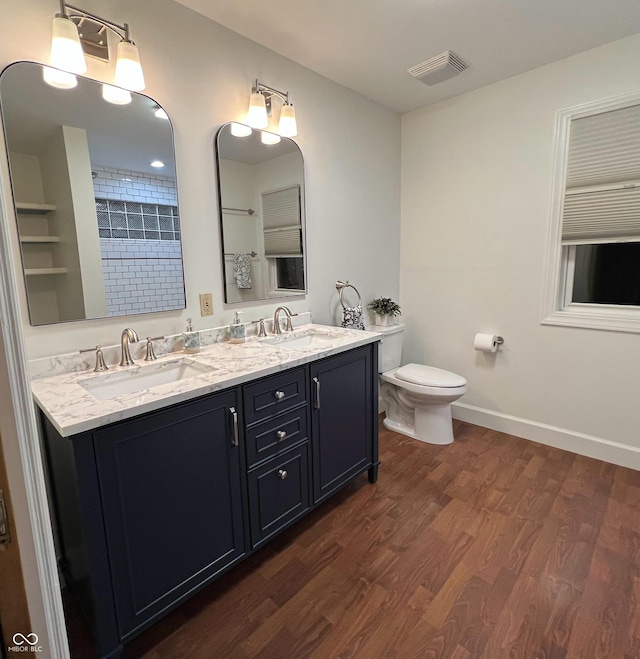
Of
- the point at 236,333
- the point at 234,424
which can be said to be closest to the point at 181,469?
the point at 234,424

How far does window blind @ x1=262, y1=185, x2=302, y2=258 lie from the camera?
2207mm

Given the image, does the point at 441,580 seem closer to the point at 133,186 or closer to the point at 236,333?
the point at 236,333

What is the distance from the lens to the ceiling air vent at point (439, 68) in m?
2.18

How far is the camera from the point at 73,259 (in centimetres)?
150

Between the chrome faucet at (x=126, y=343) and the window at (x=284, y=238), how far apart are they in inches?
34.3

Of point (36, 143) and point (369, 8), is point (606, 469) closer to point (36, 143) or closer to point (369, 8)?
point (369, 8)

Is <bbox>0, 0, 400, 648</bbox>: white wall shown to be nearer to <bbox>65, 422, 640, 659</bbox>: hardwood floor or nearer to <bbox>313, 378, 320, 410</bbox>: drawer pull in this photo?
<bbox>313, 378, 320, 410</bbox>: drawer pull

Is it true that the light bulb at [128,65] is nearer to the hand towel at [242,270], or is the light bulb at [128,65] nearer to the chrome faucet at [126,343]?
the hand towel at [242,270]

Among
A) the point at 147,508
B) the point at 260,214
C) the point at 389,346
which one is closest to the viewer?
the point at 147,508

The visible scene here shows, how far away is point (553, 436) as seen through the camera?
2598mm

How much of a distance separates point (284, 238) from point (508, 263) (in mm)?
1580

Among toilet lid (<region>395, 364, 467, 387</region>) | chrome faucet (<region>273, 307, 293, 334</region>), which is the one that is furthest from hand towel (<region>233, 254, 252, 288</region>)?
toilet lid (<region>395, 364, 467, 387</region>)

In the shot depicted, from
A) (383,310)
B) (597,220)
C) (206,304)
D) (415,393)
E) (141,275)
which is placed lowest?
(415,393)

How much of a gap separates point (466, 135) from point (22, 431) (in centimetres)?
304
